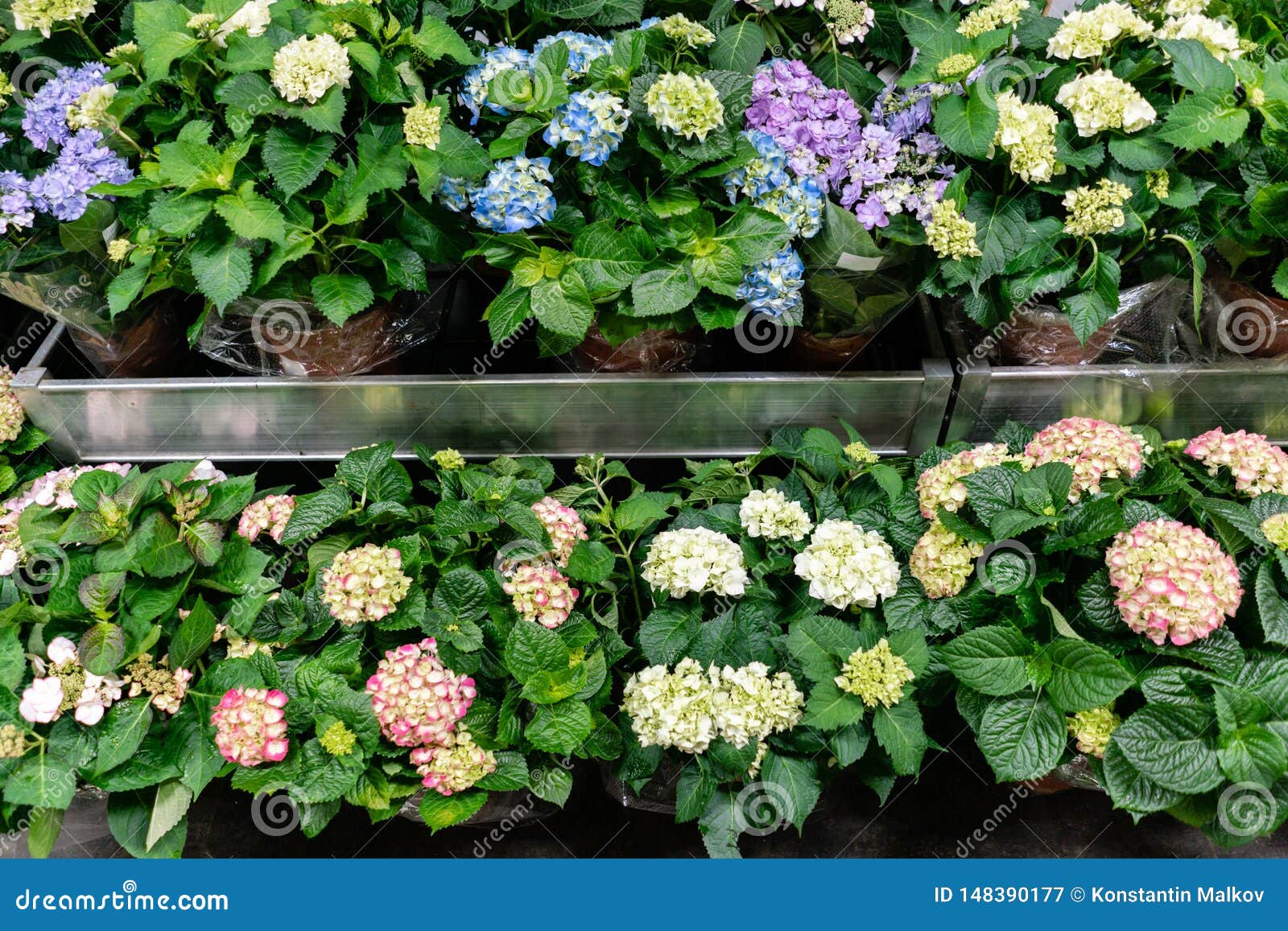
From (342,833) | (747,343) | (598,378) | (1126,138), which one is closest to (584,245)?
(598,378)

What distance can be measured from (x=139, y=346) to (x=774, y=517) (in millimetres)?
1263

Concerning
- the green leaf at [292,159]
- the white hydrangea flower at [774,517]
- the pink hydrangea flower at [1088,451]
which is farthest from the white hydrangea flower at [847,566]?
the green leaf at [292,159]

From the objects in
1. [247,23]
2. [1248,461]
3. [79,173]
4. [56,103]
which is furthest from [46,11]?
[1248,461]

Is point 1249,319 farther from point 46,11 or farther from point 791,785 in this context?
point 46,11

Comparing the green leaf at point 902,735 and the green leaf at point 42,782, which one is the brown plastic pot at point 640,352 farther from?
the green leaf at point 42,782

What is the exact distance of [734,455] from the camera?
193cm

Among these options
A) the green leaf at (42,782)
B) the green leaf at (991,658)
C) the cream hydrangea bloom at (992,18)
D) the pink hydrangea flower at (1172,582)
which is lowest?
the green leaf at (42,782)

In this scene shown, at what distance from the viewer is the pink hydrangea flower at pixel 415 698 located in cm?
136

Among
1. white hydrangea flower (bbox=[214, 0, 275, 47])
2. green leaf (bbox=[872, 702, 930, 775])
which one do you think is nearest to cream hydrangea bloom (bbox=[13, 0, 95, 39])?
white hydrangea flower (bbox=[214, 0, 275, 47])

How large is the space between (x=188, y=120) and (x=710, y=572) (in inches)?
44.5

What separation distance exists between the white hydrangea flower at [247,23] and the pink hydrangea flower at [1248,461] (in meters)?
1.65

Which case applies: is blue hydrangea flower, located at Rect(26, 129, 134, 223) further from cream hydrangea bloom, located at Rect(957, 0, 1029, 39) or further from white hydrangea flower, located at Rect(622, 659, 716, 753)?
cream hydrangea bloom, located at Rect(957, 0, 1029, 39)

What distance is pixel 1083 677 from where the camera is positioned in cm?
133

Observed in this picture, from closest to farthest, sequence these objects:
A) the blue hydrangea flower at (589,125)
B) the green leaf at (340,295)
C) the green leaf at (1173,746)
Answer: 1. the green leaf at (1173,746)
2. the blue hydrangea flower at (589,125)
3. the green leaf at (340,295)
